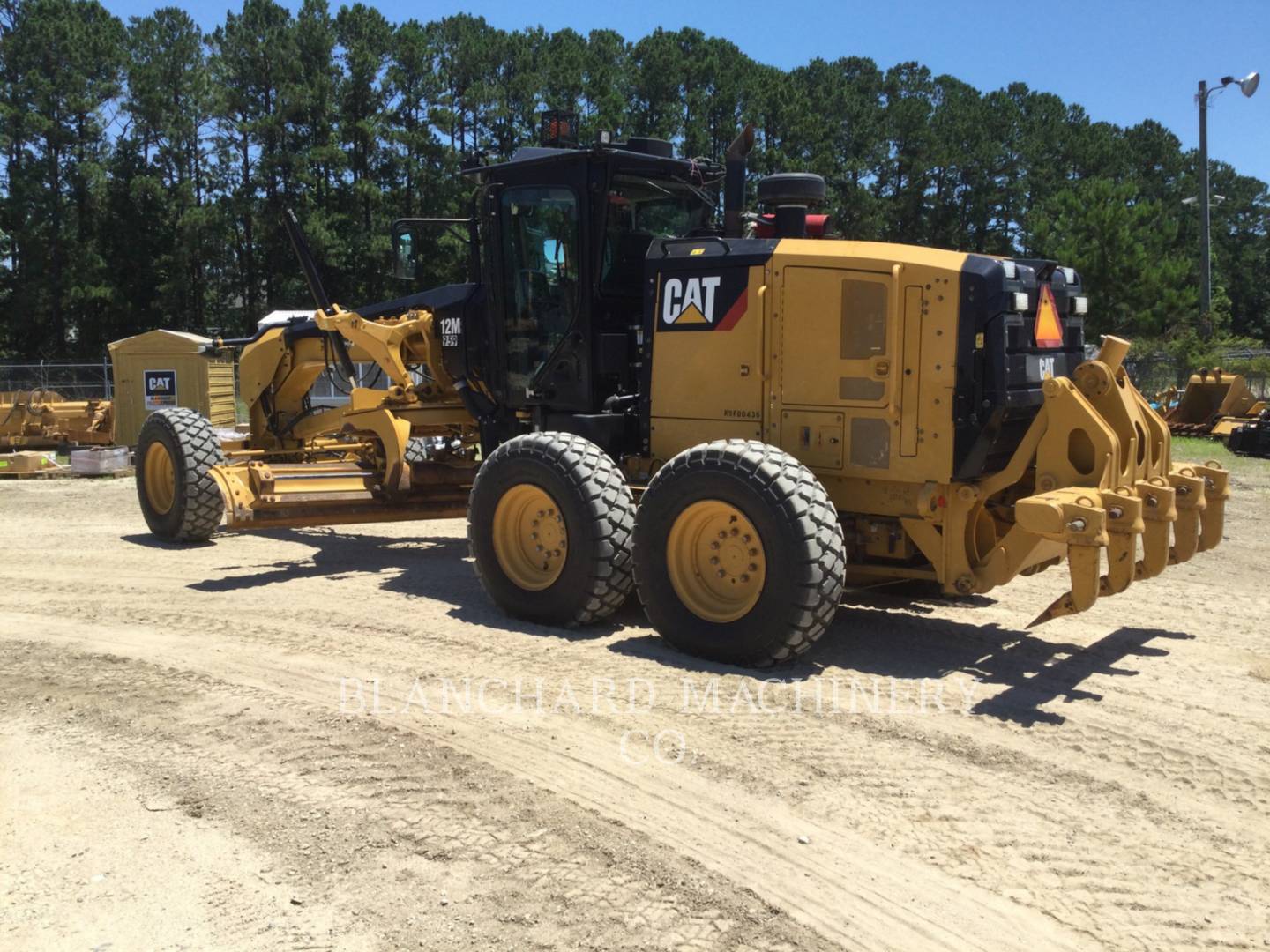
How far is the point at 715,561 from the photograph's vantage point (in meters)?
6.05

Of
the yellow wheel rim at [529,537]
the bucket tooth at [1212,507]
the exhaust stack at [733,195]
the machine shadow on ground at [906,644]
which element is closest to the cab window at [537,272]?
the exhaust stack at [733,195]

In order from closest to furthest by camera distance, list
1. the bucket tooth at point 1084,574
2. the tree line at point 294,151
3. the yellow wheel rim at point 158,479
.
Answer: the bucket tooth at point 1084,574, the yellow wheel rim at point 158,479, the tree line at point 294,151

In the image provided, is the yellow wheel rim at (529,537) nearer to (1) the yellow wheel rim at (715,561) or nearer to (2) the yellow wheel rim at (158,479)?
(1) the yellow wheel rim at (715,561)

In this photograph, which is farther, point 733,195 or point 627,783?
point 733,195

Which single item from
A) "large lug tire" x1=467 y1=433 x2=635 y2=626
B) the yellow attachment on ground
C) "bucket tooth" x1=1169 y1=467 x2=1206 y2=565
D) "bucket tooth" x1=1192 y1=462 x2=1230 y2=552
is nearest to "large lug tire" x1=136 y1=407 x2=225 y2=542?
"large lug tire" x1=467 y1=433 x2=635 y2=626

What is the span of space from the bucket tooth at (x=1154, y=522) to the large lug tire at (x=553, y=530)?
2.73 metres

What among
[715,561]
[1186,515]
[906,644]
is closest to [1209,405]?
[1186,515]

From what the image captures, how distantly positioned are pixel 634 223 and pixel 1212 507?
13.5 ft

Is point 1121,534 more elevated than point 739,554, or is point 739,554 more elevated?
point 1121,534

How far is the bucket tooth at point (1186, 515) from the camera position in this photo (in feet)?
20.0

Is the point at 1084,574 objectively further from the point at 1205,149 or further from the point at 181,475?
the point at 1205,149

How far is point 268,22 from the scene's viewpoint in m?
42.2

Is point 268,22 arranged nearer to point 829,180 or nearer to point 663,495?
point 829,180

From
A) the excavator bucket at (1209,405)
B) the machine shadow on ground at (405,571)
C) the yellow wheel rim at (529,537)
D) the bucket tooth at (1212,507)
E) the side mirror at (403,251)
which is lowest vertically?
the machine shadow on ground at (405,571)
